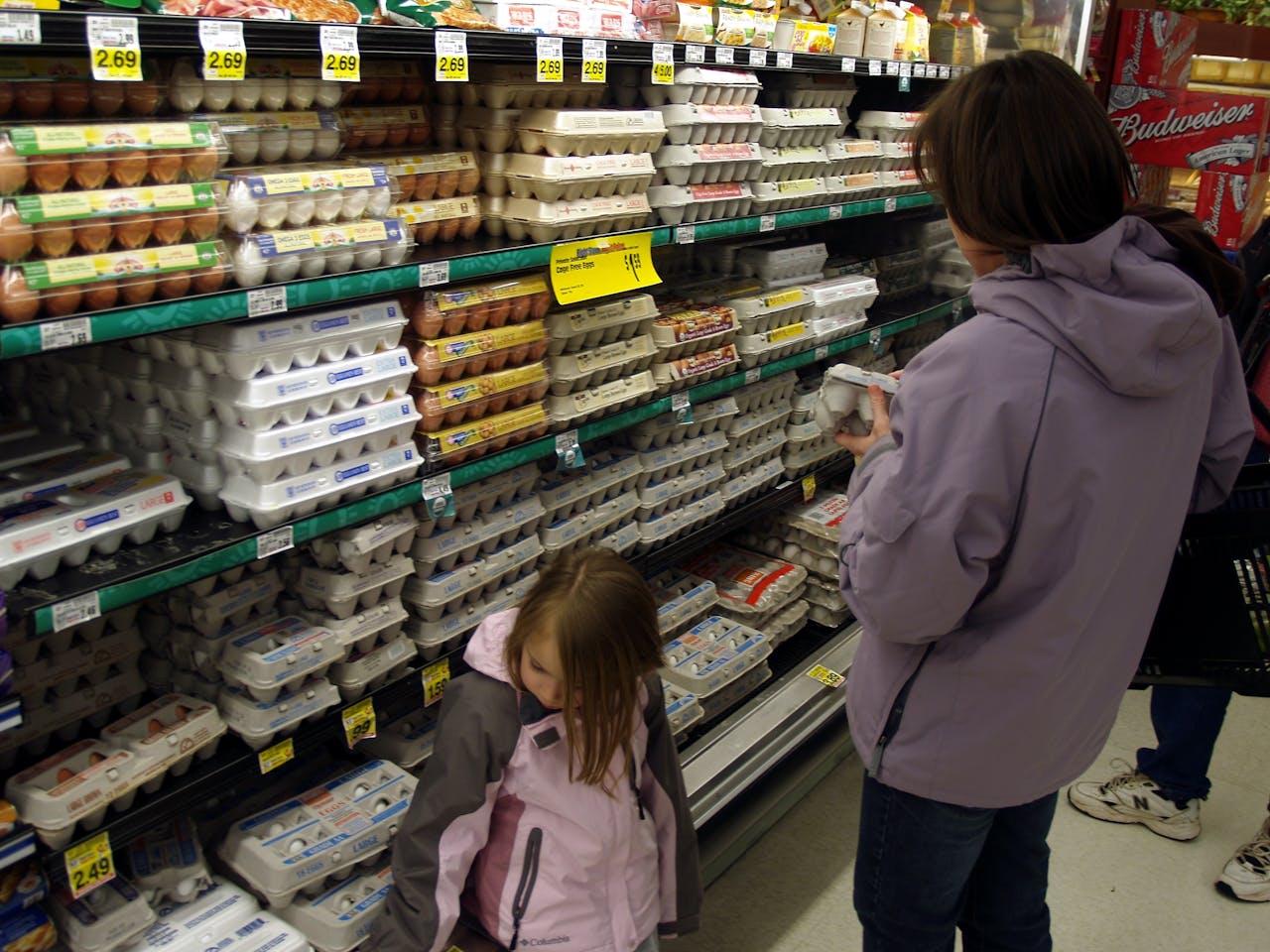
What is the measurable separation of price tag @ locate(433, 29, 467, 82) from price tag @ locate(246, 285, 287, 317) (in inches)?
18.6

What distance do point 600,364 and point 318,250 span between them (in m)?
0.85

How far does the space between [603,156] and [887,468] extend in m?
1.19

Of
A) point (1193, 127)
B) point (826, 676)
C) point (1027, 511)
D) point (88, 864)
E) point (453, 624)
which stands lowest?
point (826, 676)

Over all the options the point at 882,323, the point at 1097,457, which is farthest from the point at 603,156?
the point at 882,323

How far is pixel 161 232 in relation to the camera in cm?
162

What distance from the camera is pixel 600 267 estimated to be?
2.42 metres

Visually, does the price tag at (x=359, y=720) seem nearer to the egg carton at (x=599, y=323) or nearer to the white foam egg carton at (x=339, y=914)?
the white foam egg carton at (x=339, y=914)


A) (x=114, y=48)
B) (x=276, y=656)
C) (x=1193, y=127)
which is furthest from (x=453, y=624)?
(x=1193, y=127)

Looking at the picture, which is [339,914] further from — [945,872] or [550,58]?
[550,58]

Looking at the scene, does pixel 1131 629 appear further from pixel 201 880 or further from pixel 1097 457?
pixel 201 880

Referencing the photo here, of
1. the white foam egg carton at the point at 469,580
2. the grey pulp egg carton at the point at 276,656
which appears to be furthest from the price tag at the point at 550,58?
the grey pulp egg carton at the point at 276,656

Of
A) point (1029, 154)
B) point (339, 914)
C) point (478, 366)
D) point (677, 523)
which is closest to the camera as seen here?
point (1029, 154)

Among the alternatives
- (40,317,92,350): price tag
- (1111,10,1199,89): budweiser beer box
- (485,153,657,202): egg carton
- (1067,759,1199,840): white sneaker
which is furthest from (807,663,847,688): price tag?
(1111,10,1199,89): budweiser beer box

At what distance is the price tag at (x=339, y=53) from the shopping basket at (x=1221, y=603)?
65.8 inches
